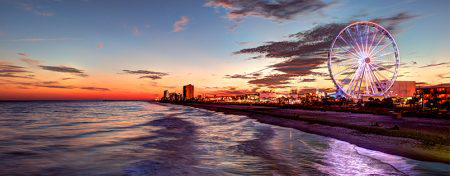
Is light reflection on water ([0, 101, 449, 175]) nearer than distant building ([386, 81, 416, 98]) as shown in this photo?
Yes

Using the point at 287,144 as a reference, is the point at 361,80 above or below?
above

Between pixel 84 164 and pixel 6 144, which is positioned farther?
pixel 6 144

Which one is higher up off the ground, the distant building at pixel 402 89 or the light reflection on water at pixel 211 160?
the distant building at pixel 402 89

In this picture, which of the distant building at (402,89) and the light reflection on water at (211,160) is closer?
the light reflection on water at (211,160)

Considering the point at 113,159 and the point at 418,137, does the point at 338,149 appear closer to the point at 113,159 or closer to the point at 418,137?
the point at 418,137

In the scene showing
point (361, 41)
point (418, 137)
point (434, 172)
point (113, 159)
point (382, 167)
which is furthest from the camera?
point (361, 41)

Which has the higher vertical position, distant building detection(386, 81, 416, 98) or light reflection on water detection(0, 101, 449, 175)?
distant building detection(386, 81, 416, 98)

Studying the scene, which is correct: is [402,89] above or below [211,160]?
above

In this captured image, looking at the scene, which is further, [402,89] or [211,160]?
[402,89]

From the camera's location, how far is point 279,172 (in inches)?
465

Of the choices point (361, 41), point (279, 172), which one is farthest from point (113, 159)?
point (361, 41)

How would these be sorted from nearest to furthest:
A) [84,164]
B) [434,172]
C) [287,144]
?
[434,172]
[84,164]
[287,144]

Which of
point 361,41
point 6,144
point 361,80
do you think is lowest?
point 6,144

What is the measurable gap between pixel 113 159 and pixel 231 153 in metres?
6.80
